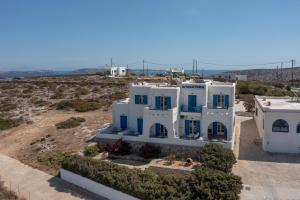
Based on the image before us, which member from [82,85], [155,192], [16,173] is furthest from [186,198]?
[82,85]

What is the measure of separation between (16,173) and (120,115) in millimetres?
9675

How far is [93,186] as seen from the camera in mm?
18484

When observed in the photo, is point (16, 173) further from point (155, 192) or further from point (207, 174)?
point (207, 174)

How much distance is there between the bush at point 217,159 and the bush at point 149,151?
14.4 feet

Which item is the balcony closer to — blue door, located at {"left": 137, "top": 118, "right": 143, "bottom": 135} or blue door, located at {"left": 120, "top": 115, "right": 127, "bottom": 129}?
blue door, located at {"left": 137, "top": 118, "right": 143, "bottom": 135}

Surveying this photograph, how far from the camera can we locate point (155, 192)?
1559 centimetres

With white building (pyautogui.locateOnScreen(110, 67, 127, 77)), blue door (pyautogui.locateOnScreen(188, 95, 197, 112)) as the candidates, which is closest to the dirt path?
blue door (pyautogui.locateOnScreen(188, 95, 197, 112))

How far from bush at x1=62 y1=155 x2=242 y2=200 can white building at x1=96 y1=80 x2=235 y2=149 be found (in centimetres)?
610

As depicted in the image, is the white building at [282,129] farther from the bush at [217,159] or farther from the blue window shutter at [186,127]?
the blue window shutter at [186,127]

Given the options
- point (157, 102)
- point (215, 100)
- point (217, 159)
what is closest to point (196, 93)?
point (215, 100)

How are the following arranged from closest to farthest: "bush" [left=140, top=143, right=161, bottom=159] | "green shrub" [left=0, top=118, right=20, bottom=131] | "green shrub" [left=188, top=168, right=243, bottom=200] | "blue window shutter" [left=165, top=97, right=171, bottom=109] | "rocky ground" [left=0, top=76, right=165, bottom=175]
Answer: "green shrub" [left=188, top=168, right=243, bottom=200] < "bush" [left=140, top=143, right=161, bottom=159] < "blue window shutter" [left=165, top=97, right=171, bottom=109] < "rocky ground" [left=0, top=76, right=165, bottom=175] < "green shrub" [left=0, top=118, right=20, bottom=131]

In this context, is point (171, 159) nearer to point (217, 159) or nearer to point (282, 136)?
point (217, 159)

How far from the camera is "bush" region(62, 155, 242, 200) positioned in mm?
14992

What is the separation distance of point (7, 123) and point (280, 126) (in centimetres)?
3014
